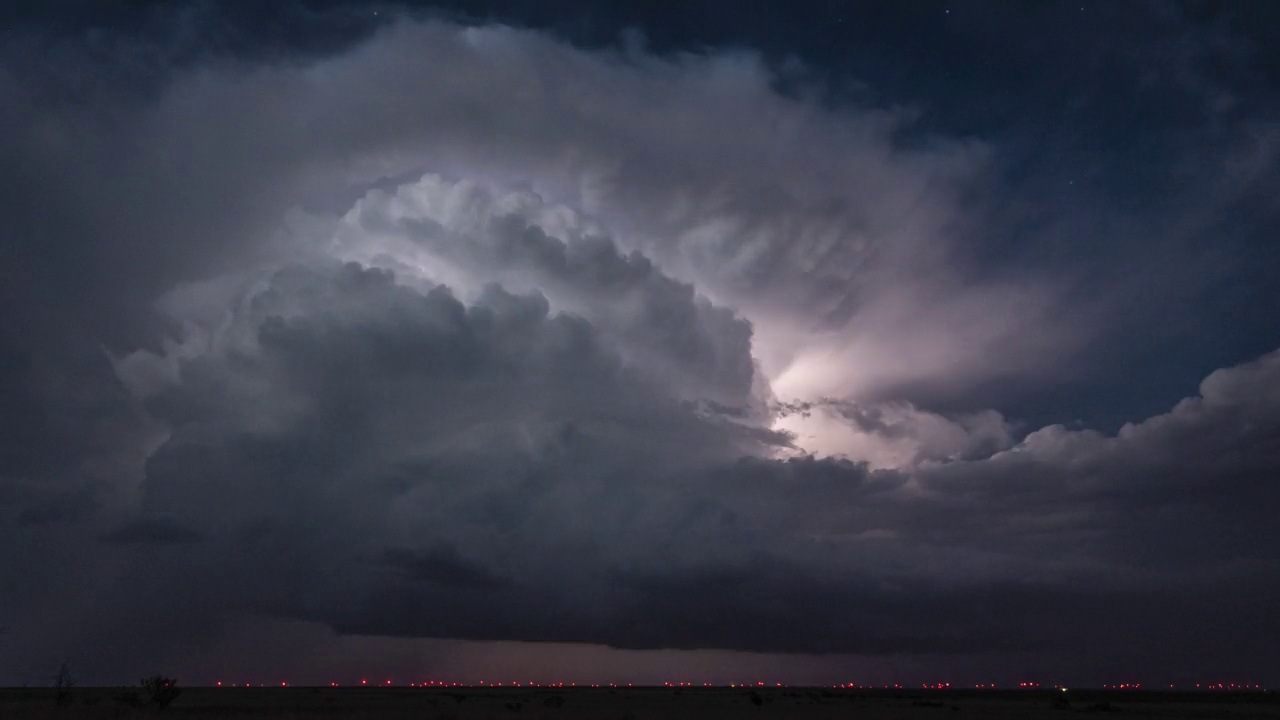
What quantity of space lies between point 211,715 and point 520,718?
24599 mm

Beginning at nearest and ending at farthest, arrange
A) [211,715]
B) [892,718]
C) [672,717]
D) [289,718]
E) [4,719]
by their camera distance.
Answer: [4,719]
[289,718]
[211,715]
[672,717]
[892,718]

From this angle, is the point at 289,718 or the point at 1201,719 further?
the point at 1201,719

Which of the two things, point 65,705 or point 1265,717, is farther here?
point 1265,717

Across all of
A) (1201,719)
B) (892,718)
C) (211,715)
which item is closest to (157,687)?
(211,715)

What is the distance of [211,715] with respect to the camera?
7419cm

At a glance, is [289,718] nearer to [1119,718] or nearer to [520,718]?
[520,718]

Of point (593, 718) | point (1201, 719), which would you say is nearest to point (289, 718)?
point (593, 718)

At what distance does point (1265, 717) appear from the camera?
357 ft

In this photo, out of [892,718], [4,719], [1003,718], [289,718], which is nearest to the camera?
[4,719]

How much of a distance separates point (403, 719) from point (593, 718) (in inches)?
622

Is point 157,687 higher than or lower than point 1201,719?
higher

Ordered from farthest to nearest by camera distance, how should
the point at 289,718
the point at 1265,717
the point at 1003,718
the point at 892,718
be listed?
the point at 1265,717, the point at 1003,718, the point at 892,718, the point at 289,718

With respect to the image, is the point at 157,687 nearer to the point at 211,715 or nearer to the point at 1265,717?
the point at 211,715

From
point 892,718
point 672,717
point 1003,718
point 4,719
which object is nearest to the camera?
point 4,719
